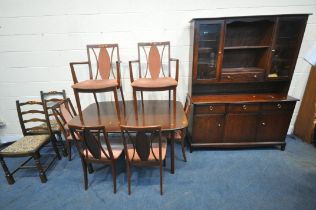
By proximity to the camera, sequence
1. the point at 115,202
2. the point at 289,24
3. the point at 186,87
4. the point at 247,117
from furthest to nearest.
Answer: the point at 186,87 → the point at 247,117 → the point at 289,24 → the point at 115,202

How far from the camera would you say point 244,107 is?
2.12 meters

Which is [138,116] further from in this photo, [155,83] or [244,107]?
[244,107]

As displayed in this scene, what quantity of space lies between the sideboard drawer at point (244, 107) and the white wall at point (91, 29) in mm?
741

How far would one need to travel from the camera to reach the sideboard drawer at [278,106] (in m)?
2.11

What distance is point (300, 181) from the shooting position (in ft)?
6.03

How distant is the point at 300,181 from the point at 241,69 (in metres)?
1.47

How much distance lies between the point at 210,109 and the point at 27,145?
2287mm

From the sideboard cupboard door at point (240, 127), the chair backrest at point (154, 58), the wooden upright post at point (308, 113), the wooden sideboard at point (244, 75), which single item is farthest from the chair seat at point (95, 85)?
the wooden upright post at point (308, 113)

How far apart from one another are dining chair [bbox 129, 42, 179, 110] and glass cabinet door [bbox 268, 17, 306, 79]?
1291mm

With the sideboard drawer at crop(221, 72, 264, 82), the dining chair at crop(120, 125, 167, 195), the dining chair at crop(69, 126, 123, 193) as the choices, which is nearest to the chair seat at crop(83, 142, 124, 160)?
the dining chair at crop(69, 126, 123, 193)

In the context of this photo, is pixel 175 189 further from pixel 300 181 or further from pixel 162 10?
pixel 162 10

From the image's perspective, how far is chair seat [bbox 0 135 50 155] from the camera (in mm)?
1855

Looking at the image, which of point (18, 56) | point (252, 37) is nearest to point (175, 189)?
point (252, 37)

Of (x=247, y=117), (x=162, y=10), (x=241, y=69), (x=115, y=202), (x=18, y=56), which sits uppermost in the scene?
(x=162, y=10)
